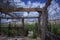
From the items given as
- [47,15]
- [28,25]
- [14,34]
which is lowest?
[14,34]

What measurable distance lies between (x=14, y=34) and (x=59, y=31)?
5497 millimetres

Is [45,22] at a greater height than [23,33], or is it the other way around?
[45,22]

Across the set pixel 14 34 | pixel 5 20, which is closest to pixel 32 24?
pixel 14 34

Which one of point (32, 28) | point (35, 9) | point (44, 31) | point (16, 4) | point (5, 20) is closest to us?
point (44, 31)

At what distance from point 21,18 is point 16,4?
2675 mm

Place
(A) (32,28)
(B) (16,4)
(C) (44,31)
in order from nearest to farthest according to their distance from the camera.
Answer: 1. (C) (44,31)
2. (B) (16,4)
3. (A) (32,28)

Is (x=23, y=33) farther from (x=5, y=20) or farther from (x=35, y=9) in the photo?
(x=35, y=9)

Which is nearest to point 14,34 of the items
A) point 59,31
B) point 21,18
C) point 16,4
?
point 21,18

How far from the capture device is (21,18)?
8047 mm

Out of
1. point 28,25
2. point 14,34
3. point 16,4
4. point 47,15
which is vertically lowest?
point 14,34

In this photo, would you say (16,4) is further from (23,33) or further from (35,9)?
(23,33)

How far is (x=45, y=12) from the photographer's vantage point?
4348 millimetres

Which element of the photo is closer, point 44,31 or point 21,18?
point 44,31

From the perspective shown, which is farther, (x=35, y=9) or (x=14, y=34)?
(x=14, y=34)
